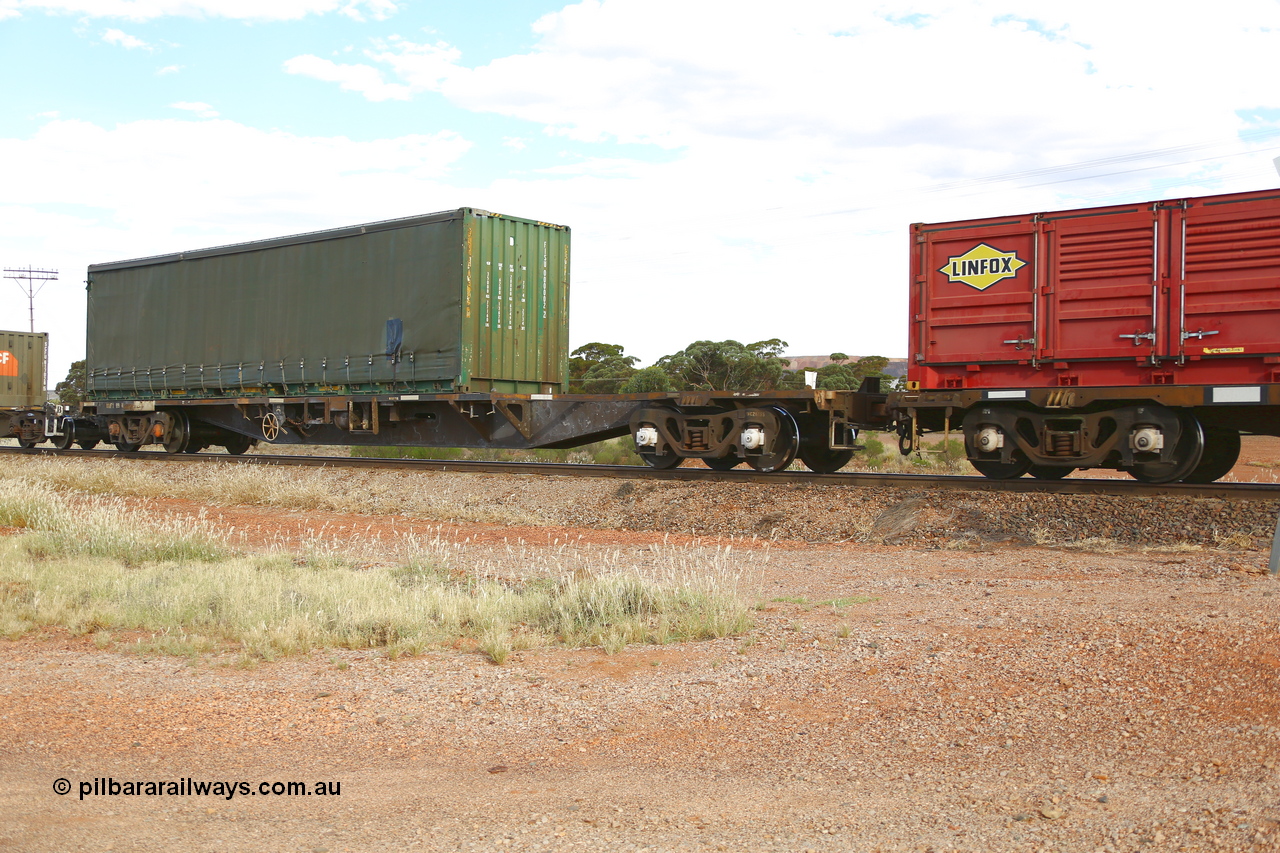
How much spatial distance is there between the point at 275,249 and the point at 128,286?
16.8ft

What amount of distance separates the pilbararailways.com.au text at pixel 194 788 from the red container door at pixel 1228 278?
9627 mm

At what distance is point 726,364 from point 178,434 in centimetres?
2154

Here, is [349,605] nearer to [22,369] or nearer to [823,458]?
[823,458]

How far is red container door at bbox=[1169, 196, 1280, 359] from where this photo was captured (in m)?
10.1

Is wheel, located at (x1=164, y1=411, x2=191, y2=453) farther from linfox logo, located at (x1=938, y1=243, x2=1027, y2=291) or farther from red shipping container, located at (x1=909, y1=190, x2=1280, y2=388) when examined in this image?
linfox logo, located at (x1=938, y1=243, x2=1027, y2=291)

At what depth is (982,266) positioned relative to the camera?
38.7 ft

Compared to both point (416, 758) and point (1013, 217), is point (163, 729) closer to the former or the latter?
point (416, 758)

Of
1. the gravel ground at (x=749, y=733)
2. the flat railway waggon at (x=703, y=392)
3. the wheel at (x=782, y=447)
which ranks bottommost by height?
the gravel ground at (x=749, y=733)

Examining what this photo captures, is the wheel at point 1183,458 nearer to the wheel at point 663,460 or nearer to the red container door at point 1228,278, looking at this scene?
the red container door at point 1228,278

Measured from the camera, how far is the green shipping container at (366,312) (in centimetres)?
1580

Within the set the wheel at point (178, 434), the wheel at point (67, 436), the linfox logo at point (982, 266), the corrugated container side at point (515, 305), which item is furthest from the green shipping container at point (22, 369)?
the linfox logo at point (982, 266)

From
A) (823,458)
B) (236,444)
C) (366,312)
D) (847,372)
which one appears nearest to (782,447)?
(823,458)

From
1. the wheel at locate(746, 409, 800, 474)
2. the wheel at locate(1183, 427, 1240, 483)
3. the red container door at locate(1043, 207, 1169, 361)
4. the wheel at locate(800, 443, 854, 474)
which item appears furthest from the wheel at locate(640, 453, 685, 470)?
the wheel at locate(1183, 427, 1240, 483)

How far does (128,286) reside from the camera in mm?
21672
